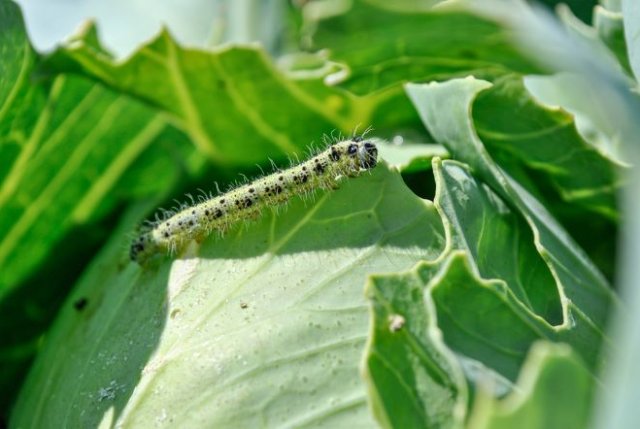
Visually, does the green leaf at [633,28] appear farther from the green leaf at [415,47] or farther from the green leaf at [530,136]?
the green leaf at [415,47]

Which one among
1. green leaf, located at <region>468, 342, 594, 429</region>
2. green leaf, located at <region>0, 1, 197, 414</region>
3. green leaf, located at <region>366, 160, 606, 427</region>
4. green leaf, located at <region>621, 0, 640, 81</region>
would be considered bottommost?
green leaf, located at <region>0, 1, 197, 414</region>

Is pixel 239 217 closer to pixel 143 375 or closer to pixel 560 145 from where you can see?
pixel 143 375

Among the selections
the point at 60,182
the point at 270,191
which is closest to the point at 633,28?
the point at 270,191

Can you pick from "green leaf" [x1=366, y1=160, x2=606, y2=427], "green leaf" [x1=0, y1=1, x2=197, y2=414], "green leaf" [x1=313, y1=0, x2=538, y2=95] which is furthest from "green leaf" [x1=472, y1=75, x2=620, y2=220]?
"green leaf" [x1=0, y1=1, x2=197, y2=414]

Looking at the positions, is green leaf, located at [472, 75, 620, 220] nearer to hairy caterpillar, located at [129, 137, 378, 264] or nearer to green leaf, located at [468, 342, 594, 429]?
hairy caterpillar, located at [129, 137, 378, 264]

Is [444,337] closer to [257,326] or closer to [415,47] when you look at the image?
[257,326]

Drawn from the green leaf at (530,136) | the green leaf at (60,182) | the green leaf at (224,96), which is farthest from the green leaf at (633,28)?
the green leaf at (60,182)

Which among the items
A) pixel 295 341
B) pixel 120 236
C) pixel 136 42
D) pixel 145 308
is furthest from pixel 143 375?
pixel 136 42
